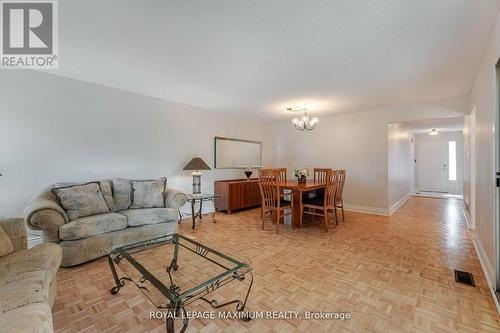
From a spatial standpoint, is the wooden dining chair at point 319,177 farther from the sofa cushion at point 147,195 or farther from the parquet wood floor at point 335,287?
the sofa cushion at point 147,195

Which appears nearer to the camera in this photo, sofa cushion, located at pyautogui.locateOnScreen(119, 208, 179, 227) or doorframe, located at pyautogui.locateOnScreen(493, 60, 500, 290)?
doorframe, located at pyautogui.locateOnScreen(493, 60, 500, 290)

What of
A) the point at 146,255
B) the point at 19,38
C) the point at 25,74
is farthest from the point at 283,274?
the point at 25,74

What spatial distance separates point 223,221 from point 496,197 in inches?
138

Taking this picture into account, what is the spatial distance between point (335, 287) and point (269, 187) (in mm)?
1879

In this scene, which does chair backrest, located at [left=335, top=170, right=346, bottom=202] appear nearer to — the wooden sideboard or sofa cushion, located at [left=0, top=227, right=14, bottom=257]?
the wooden sideboard

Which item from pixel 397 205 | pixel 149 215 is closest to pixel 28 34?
pixel 149 215

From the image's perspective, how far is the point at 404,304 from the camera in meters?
1.67

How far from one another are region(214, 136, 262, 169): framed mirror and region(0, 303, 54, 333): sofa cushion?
395 centimetres

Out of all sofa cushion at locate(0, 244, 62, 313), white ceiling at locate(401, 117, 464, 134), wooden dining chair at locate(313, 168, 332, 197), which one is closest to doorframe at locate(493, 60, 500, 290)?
wooden dining chair at locate(313, 168, 332, 197)

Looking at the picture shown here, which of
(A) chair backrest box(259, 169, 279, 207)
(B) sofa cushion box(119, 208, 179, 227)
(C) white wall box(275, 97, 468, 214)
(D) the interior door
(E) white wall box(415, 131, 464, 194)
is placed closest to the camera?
(B) sofa cushion box(119, 208, 179, 227)

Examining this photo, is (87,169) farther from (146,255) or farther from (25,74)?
(146,255)

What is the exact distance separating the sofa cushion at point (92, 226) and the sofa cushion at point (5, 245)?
71 cm

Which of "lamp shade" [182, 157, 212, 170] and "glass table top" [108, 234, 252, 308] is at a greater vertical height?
"lamp shade" [182, 157, 212, 170]

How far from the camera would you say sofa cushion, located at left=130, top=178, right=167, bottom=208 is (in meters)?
3.16
